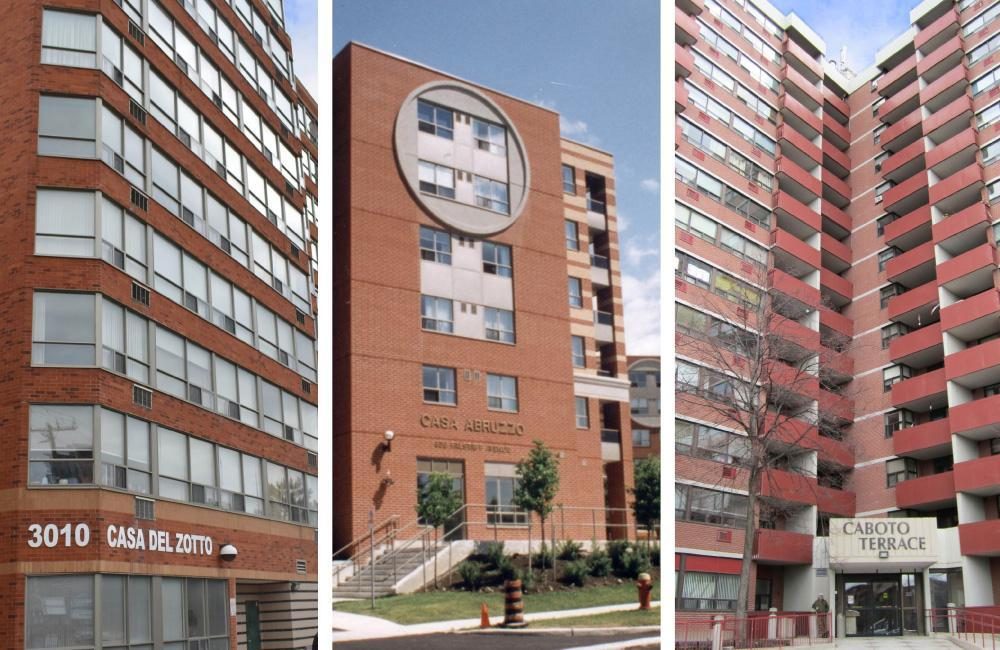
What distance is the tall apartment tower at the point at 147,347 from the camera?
557 inches

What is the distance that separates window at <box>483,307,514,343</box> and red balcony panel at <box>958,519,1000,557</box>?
2100 cm

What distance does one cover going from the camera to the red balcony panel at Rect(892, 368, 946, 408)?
3097cm

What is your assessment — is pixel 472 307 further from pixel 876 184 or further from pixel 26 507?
pixel 876 184

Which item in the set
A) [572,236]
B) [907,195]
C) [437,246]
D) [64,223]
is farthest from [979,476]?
[64,223]

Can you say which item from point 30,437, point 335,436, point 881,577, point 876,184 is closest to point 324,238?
point 335,436

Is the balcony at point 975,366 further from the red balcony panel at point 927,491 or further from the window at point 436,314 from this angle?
the window at point 436,314

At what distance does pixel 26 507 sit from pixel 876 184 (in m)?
29.9

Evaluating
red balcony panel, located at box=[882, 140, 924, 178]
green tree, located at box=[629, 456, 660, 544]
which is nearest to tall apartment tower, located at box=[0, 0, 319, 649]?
green tree, located at box=[629, 456, 660, 544]

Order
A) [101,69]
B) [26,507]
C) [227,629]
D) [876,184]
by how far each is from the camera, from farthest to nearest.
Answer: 1. [876,184]
2. [227,629]
3. [101,69]
4. [26,507]

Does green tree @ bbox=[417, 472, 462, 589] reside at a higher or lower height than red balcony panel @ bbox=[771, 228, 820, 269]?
lower

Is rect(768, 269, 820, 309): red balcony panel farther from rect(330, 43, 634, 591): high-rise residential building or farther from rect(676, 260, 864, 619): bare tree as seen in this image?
rect(330, 43, 634, 591): high-rise residential building

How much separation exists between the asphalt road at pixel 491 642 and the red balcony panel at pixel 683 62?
2188 cm

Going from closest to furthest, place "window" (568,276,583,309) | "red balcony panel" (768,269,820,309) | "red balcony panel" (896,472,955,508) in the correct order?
1. "window" (568,276,583,309)
2. "red balcony panel" (896,472,955,508)
3. "red balcony panel" (768,269,820,309)

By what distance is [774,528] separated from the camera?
28.5 m
